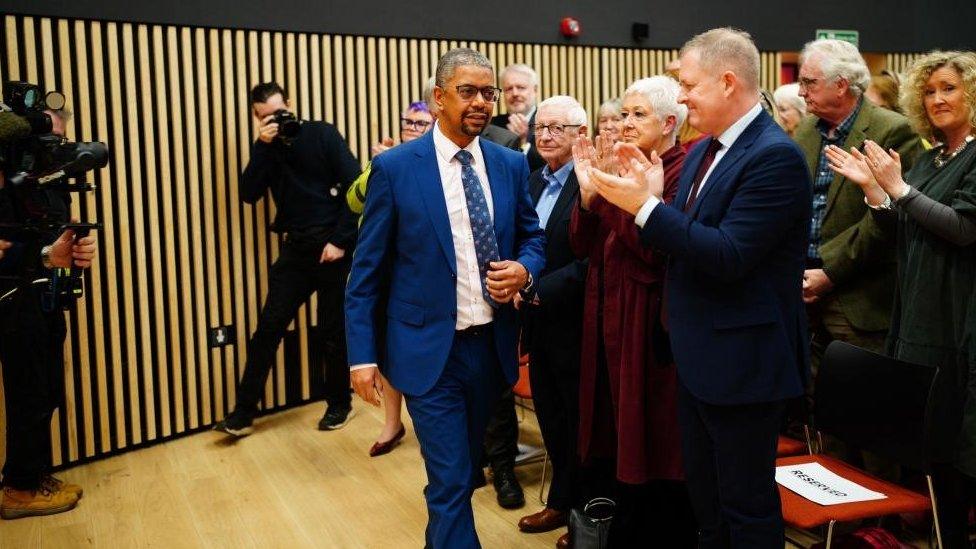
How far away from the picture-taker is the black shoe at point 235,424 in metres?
4.95

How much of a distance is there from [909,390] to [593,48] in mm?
4546

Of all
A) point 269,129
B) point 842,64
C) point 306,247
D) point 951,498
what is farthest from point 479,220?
point 306,247

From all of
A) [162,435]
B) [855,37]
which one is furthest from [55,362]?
[855,37]

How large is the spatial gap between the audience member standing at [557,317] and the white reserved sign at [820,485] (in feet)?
2.70

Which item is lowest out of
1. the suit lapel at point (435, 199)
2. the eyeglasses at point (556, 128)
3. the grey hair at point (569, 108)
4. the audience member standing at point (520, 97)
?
the suit lapel at point (435, 199)

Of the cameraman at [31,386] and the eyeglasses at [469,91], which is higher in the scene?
the eyeglasses at [469,91]

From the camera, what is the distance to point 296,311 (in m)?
5.26

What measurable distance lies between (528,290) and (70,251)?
74.0 inches

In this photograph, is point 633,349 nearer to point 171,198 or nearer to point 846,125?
point 846,125

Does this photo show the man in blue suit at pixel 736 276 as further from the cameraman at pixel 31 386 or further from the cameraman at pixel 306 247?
the cameraman at pixel 306 247

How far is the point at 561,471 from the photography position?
3570 millimetres

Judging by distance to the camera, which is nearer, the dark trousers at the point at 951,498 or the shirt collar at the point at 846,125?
the dark trousers at the point at 951,498

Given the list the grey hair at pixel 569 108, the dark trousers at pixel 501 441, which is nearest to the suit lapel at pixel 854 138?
the grey hair at pixel 569 108

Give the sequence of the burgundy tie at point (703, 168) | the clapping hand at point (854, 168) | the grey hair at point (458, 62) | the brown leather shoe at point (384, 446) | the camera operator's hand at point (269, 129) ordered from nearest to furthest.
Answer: the burgundy tie at point (703, 168)
the grey hair at point (458, 62)
the clapping hand at point (854, 168)
the brown leather shoe at point (384, 446)
the camera operator's hand at point (269, 129)
